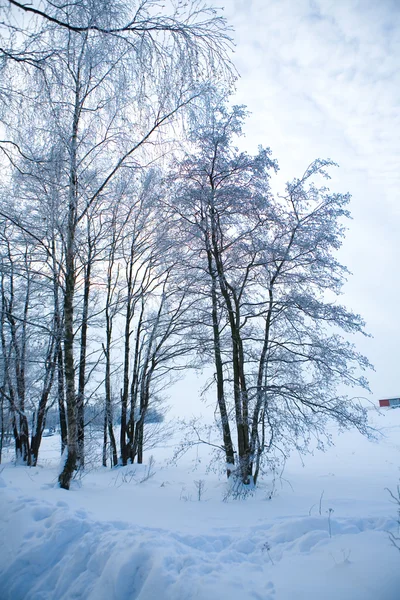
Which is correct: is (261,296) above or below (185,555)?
above

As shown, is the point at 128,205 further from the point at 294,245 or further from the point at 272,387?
the point at 272,387

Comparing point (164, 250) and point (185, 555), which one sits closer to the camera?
point (185, 555)

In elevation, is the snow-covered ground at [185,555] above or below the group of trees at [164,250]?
below

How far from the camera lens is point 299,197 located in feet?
29.9

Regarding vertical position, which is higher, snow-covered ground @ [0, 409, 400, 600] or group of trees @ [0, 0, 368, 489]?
group of trees @ [0, 0, 368, 489]

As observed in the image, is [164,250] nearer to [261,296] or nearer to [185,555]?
[261,296]

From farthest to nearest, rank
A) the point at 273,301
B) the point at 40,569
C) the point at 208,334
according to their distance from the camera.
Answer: the point at 208,334 < the point at 273,301 < the point at 40,569

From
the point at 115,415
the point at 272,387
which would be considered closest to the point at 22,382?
the point at 115,415

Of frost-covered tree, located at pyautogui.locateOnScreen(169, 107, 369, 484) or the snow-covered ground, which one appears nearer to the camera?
the snow-covered ground

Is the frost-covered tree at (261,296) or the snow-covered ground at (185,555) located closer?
the snow-covered ground at (185,555)

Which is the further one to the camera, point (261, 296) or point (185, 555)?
point (261, 296)

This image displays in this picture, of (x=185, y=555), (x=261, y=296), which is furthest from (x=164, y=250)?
(x=185, y=555)

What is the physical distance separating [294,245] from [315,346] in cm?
285

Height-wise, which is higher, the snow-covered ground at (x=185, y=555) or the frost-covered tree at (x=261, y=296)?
the frost-covered tree at (x=261, y=296)
